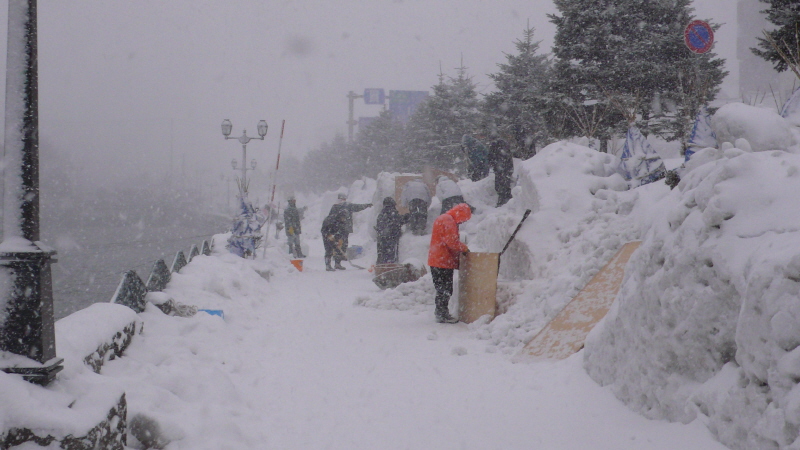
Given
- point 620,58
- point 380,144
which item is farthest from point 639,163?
point 380,144

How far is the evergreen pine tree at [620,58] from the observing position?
1602 cm

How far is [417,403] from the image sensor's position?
13.1ft

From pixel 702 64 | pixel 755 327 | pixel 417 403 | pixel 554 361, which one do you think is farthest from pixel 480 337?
pixel 702 64

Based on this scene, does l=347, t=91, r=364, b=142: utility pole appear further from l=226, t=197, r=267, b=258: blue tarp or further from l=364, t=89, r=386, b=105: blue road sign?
l=226, t=197, r=267, b=258: blue tarp

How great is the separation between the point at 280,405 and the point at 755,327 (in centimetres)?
305

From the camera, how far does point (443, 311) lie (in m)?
6.96

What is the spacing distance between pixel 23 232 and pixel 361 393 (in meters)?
2.60

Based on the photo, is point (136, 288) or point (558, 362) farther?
point (136, 288)

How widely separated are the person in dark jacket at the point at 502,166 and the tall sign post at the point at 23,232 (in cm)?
1146

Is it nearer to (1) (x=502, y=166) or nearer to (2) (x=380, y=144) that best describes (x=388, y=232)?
(1) (x=502, y=166)

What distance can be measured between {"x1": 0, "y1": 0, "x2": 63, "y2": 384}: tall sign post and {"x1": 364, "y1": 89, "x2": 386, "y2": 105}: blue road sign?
68.6 meters

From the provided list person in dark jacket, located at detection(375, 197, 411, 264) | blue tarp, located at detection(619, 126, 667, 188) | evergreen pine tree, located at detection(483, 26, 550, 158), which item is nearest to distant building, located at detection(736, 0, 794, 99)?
evergreen pine tree, located at detection(483, 26, 550, 158)

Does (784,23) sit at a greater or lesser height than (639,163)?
greater

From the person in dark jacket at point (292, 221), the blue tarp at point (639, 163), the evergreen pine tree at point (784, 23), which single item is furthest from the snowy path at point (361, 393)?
the evergreen pine tree at point (784, 23)
